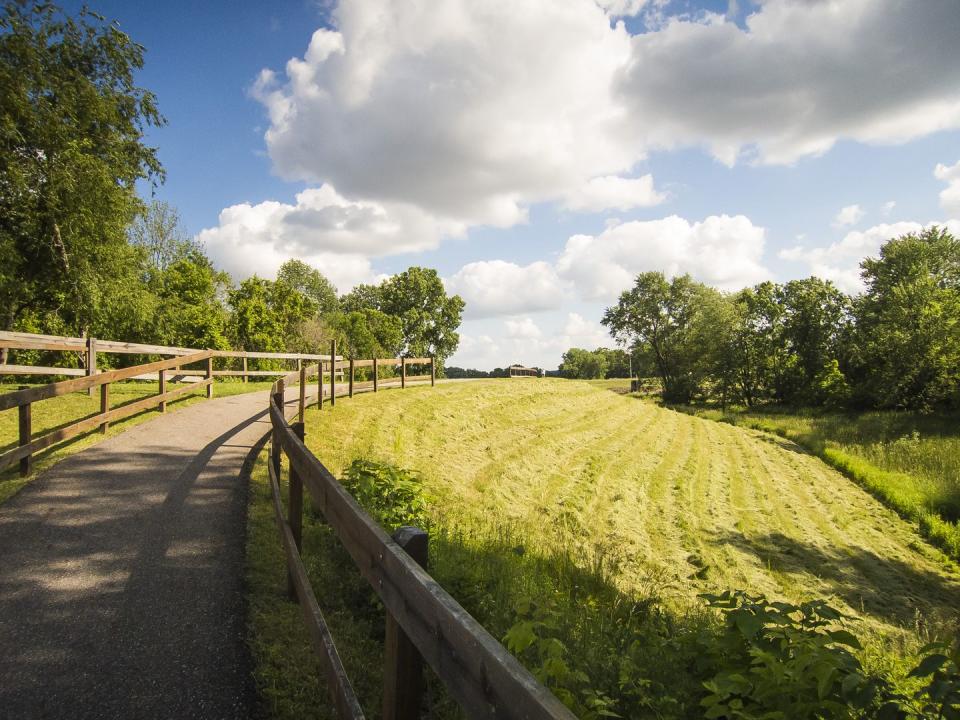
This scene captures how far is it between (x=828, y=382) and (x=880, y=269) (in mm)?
13353

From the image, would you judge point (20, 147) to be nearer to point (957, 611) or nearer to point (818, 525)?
point (818, 525)

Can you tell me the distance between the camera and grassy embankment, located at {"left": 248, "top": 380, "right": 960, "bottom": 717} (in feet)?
14.3

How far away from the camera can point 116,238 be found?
70.0 feet

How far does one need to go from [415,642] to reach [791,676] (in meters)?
2.60

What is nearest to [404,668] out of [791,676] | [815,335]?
[791,676]

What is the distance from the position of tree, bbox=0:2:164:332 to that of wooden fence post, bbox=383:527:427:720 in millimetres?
21853

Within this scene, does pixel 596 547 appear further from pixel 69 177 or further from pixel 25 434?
pixel 69 177

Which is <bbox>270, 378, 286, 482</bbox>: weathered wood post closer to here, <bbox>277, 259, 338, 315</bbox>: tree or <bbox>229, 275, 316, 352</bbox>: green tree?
<bbox>229, 275, 316, 352</bbox>: green tree

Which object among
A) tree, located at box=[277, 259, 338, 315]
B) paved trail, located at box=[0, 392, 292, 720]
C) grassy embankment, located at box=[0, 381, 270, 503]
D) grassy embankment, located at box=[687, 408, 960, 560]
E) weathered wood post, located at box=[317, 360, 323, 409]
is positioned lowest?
grassy embankment, located at box=[687, 408, 960, 560]

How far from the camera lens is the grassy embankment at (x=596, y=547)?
4359mm

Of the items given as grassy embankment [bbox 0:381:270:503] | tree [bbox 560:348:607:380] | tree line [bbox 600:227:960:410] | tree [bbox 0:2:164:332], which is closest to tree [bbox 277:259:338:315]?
tree line [bbox 600:227:960:410]

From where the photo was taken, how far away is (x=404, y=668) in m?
2.03

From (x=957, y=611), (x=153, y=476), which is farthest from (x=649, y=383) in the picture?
(x=153, y=476)

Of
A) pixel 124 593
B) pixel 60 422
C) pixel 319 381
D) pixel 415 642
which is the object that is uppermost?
pixel 319 381
